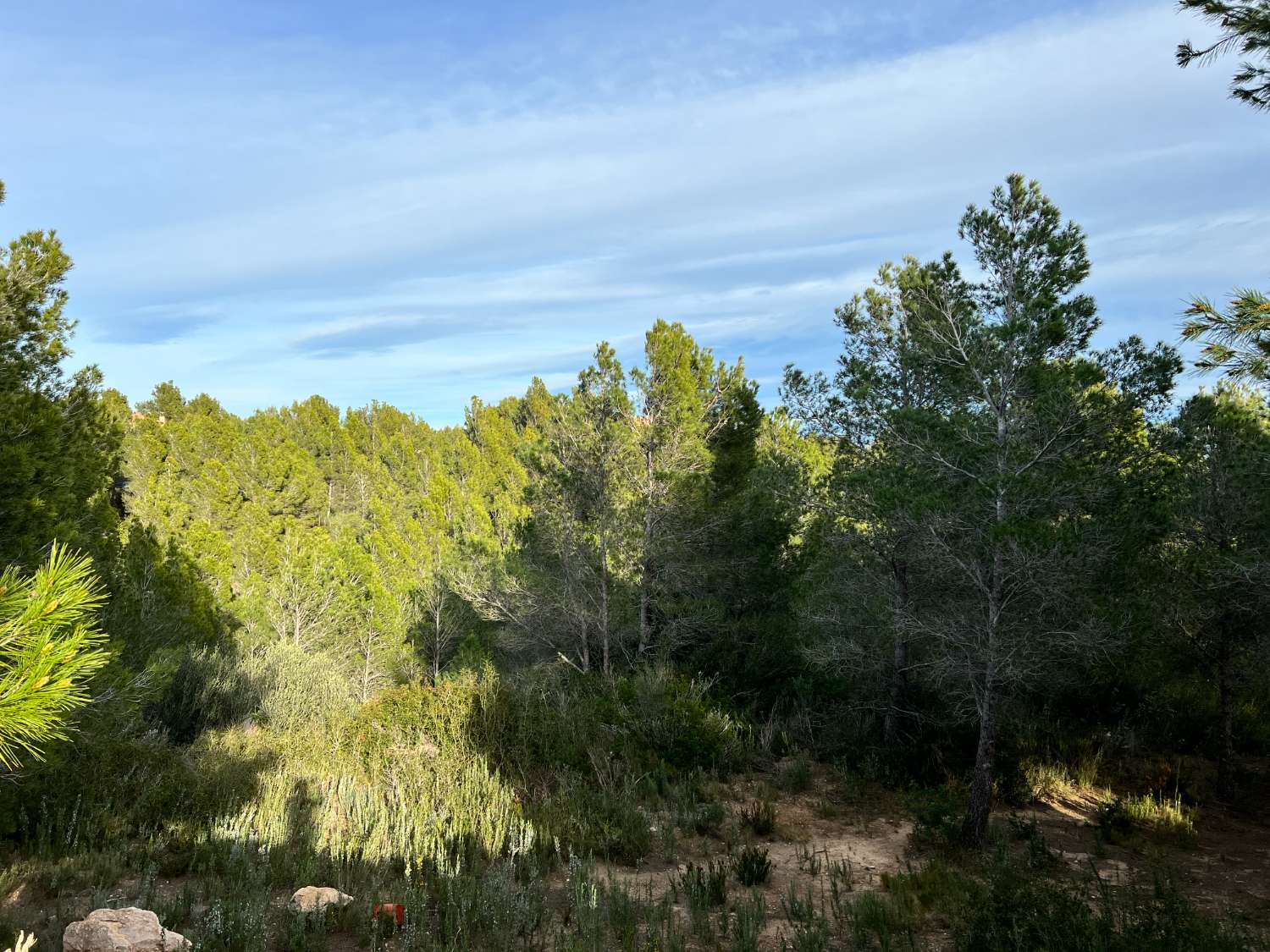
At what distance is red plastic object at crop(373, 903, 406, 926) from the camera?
15.7 feet

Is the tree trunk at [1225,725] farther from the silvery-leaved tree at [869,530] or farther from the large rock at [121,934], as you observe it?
the large rock at [121,934]

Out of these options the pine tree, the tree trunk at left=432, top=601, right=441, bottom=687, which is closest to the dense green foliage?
the pine tree

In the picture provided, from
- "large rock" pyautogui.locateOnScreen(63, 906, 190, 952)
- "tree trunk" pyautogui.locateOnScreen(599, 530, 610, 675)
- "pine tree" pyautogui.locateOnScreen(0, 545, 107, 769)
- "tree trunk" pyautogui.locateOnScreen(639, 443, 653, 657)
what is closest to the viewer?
"pine tree" pyautogui.locateOnScreen(0, 545, 107, 769)

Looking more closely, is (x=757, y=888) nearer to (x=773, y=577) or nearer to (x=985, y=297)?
(x=985, y=297)

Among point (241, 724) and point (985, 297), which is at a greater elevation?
point (985, 297)

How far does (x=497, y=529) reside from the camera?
2483cm

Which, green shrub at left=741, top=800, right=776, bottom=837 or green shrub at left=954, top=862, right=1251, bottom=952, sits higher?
green shrub at left=954, top=862, right=1251, bottom=952

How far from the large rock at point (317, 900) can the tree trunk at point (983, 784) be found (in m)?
5.95

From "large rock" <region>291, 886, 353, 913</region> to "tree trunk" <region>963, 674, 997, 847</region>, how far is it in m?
5.95

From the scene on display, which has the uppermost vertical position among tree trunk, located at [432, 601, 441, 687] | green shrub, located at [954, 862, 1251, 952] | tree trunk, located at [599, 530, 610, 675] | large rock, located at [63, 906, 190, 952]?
tree trunk, located at [599, 530, 610, 675]

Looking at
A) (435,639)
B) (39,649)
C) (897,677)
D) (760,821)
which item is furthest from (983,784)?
(435,639)

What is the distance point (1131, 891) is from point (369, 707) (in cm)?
909

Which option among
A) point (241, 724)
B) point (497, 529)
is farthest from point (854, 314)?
point (497, 529)

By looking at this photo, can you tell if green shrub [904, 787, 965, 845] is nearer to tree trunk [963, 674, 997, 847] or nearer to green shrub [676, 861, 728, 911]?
tree trunk [963, 674, 997, 847]
